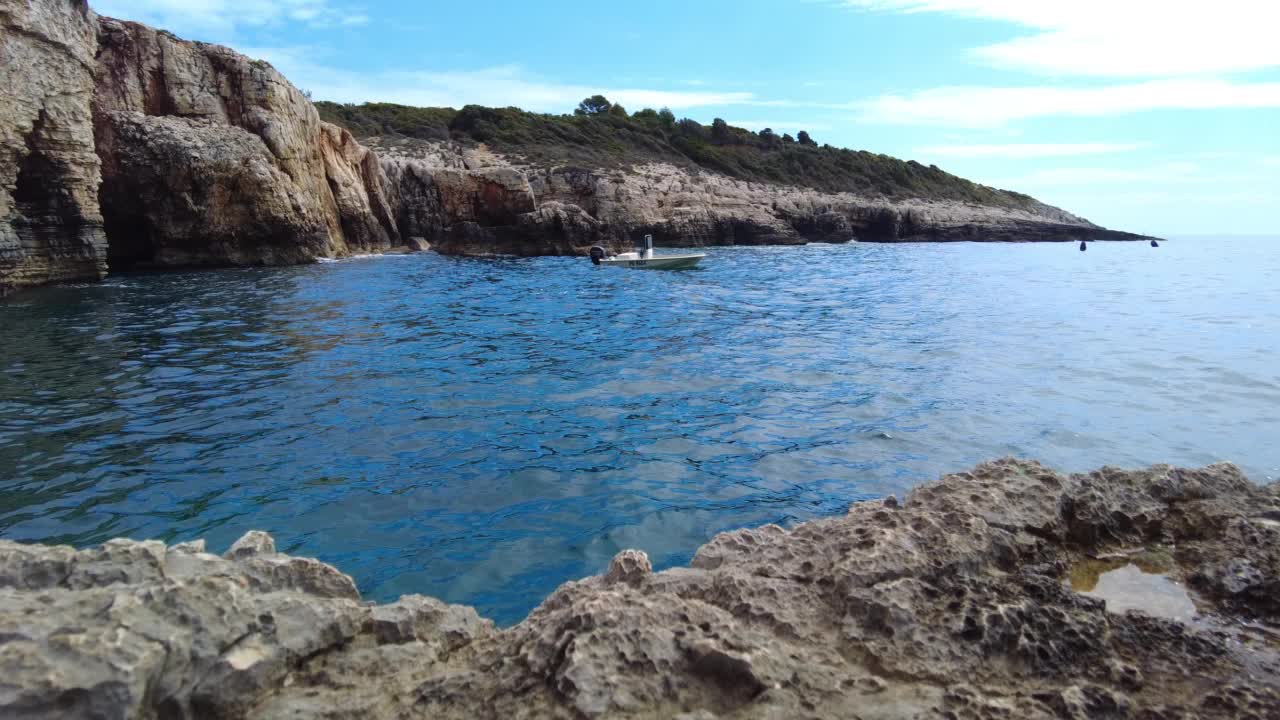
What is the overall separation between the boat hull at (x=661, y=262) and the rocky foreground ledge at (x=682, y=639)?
26.2 m

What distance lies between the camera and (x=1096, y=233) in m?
76.3

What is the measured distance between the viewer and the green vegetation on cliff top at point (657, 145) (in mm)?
56094

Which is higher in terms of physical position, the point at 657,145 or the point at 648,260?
the point at 657,145

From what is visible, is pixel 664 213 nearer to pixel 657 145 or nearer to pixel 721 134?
pixel 657 145

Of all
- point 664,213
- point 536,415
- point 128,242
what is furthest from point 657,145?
point 536,415

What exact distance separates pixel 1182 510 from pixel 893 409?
5.16 metres

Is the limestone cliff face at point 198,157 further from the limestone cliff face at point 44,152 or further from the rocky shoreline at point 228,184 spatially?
the limestone cliff face at point 44,152

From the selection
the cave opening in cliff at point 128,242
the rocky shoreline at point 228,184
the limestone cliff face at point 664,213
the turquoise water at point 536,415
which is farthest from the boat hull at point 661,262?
the cave opening in cliff at point 128,242

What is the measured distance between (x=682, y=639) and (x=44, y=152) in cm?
2314

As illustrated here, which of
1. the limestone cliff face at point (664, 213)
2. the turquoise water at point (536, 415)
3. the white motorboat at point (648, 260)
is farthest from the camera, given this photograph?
the limestone cliff face at point (664, 213)

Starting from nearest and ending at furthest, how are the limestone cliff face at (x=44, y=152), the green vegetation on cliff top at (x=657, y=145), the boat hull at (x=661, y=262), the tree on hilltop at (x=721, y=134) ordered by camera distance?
the limestone cliff face at (x=44, y=152), the boat hull at (x=661, y=262), the green vegetation on cliff top at (x=657, y=145), the tree on hilltop at (x=721, y=134)

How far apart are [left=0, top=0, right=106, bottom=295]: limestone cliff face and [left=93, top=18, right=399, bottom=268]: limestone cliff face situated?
14.9 feet

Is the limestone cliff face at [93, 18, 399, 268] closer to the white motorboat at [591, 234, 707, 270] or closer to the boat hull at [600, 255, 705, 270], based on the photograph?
the white motorboat at [591, 234, 707, 270]

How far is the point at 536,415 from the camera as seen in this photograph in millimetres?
8812
